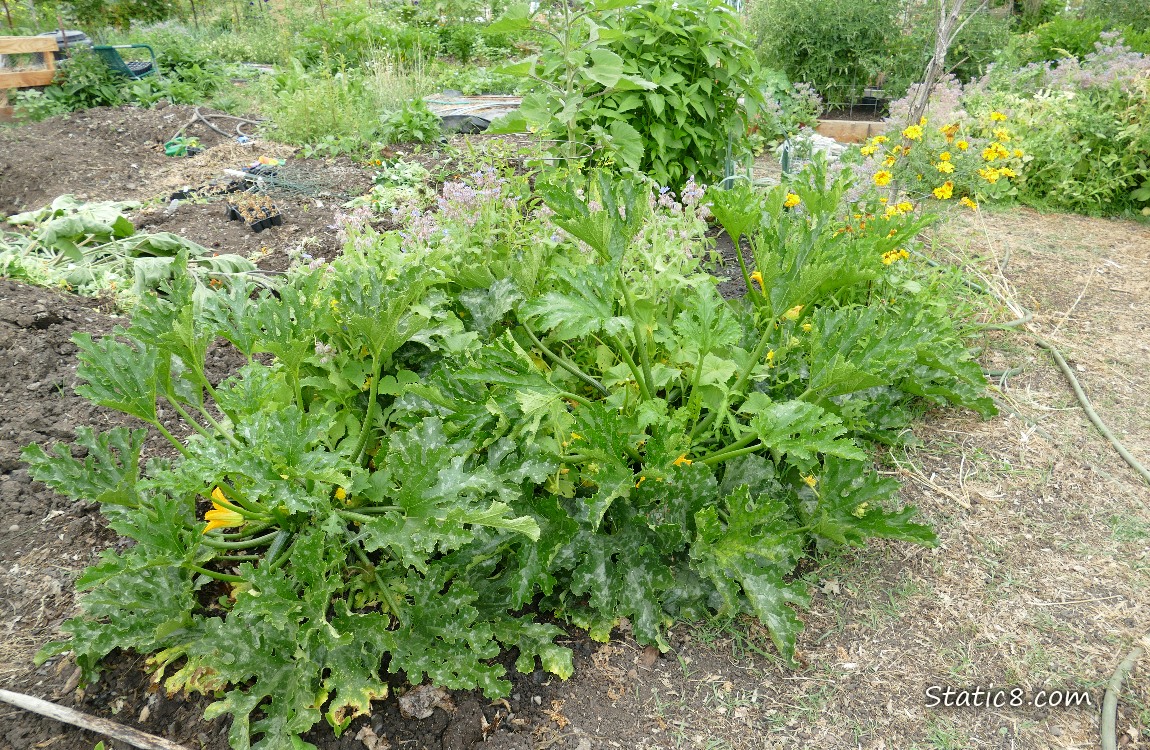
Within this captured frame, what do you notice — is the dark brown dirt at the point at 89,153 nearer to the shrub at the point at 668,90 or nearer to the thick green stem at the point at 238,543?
the shrub at the point at 668,90

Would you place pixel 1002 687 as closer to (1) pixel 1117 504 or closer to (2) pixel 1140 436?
(1) pixel 1117 504

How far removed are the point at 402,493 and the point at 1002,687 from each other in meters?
1.61

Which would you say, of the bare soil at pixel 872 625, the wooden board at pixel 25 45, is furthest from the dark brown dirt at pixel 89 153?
the bare soil at pixel 872 625

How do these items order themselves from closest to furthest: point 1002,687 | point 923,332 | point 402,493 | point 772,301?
1. point 402,493
2. point 1002,687
3. point 772,301
4. point 923,332

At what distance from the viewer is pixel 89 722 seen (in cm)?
158

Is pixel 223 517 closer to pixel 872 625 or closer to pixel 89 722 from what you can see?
pixel 89 722

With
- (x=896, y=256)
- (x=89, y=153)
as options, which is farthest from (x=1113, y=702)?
(x=89, y=153)

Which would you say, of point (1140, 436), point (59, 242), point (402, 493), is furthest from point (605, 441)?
point (59, 242)

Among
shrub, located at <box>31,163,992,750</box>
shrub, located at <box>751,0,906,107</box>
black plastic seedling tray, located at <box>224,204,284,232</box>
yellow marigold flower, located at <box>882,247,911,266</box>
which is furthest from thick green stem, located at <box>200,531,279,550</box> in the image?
shrub, located at <box>751,0,906,107</box>

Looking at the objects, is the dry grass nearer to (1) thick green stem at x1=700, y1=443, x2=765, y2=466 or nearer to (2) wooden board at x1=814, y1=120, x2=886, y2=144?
(1) thick green stem at x1=700, y1=443, x2=765, y2=466

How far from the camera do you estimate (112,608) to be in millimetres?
1703

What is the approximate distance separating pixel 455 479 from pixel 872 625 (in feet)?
4.17

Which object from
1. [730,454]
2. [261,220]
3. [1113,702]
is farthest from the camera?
[261,220]

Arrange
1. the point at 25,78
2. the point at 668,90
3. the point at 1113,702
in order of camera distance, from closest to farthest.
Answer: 1. the point at 1113,702
2. the point at 668,90
3. the point at 25,78
